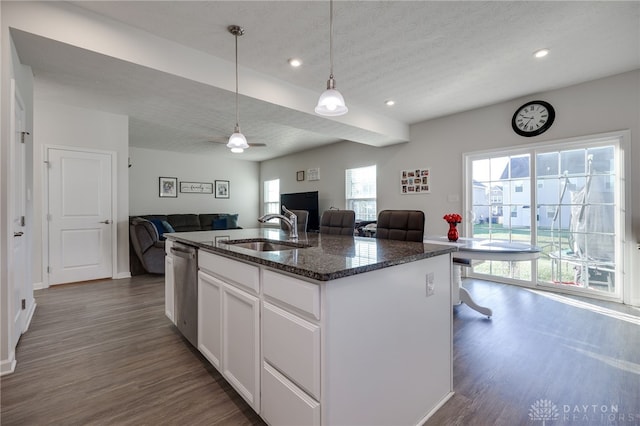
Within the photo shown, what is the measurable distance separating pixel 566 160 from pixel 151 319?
5.15 m

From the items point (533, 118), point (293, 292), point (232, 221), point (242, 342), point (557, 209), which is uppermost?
point (533, 118)

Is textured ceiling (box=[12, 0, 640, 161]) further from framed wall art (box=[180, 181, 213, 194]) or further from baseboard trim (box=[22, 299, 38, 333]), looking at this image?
framed wall art (box=[180, 181, 213, 194])

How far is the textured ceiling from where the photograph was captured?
2.20 m

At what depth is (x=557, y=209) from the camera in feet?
12.3

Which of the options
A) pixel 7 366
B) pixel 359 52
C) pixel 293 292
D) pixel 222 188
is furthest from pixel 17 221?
pixel 222 188

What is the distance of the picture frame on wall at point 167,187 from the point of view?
23.0 feet

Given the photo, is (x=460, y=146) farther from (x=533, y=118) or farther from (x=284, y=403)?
(x=284, y=403)

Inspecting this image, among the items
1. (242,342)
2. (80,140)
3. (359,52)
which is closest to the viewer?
(242,342)

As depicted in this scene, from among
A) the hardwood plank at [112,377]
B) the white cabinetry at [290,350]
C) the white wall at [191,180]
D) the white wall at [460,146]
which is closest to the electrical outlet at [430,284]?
the white cabinetry at [290,350]

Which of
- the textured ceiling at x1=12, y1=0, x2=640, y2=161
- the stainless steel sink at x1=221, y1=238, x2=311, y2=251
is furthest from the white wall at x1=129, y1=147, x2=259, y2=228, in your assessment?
the stainless steel sink at x1=221, y1=238, x2=311, y2=251

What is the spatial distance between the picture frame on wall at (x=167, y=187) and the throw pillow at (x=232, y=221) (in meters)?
1.40

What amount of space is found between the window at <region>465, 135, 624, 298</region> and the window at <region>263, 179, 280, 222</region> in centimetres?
510

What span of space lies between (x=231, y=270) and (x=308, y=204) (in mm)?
5206

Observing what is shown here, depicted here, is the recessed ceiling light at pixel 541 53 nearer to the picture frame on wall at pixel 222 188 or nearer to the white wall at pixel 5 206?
the white wall at pixel 5 206
